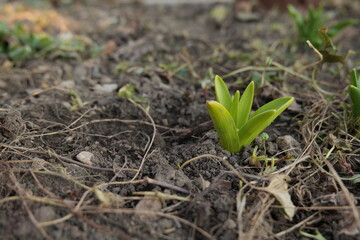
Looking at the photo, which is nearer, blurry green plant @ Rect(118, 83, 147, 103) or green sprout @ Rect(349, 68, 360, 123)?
green sprout @ Rect(349, 68, 360, 123)

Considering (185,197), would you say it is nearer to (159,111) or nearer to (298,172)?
(298,172)

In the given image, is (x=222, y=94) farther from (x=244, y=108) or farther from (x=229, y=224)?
(x=229, y=224)

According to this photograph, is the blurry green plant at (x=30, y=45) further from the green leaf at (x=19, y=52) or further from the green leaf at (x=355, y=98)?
the green leaf at (x=355, y=98)

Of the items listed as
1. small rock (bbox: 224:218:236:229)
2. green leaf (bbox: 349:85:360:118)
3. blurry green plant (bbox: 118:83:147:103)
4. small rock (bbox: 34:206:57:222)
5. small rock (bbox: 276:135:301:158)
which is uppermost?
green leaf (bbox: 349:85:360:118)

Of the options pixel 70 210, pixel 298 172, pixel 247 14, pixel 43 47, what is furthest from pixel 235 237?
pixel 247 14

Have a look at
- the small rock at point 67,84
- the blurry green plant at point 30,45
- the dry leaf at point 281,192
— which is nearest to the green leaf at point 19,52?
the blurry green plant at point 30,45

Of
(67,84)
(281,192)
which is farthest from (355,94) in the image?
(67,84)

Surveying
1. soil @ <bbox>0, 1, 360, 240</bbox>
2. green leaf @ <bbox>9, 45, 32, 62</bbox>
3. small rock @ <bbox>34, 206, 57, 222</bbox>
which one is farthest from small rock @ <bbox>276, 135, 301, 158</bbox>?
green leaf @ <bbox>9, 45, 32, 62</bbox>

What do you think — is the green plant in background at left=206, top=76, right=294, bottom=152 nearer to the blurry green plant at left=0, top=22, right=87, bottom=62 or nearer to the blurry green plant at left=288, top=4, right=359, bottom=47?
the blurry green plant at left=288, top=4, right=359, bottom=47
